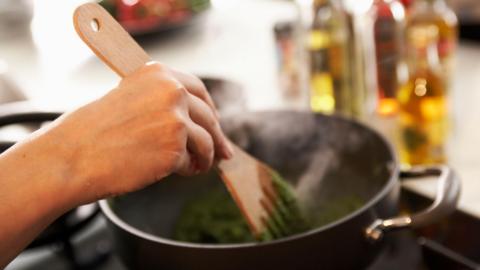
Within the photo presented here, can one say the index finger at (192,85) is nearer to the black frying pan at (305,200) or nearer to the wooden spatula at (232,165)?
the wooden spatula at (232,165)

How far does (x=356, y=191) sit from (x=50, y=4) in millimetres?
1921

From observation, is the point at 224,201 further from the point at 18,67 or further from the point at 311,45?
the point at 18,67

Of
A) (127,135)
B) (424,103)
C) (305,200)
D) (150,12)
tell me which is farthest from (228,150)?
(150,12)

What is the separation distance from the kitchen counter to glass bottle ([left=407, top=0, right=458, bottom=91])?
0.43 feet

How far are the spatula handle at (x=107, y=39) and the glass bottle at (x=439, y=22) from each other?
20.7 inches

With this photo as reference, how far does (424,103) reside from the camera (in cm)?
96

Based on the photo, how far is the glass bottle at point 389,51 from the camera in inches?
38.9

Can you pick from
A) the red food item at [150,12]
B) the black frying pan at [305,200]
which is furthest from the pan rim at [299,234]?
the red food item at [150,12]

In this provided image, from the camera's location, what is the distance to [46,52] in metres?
1.84

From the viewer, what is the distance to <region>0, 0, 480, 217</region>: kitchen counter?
3.39 feet

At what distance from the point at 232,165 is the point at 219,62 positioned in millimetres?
837

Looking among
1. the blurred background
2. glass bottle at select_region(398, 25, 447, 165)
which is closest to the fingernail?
the blurred background

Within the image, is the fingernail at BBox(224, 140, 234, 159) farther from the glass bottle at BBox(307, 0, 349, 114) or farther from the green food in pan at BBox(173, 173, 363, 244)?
the glass bottle at BBox(307, 0, 349, 114)

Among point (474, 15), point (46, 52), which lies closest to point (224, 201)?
point (474, 15)
